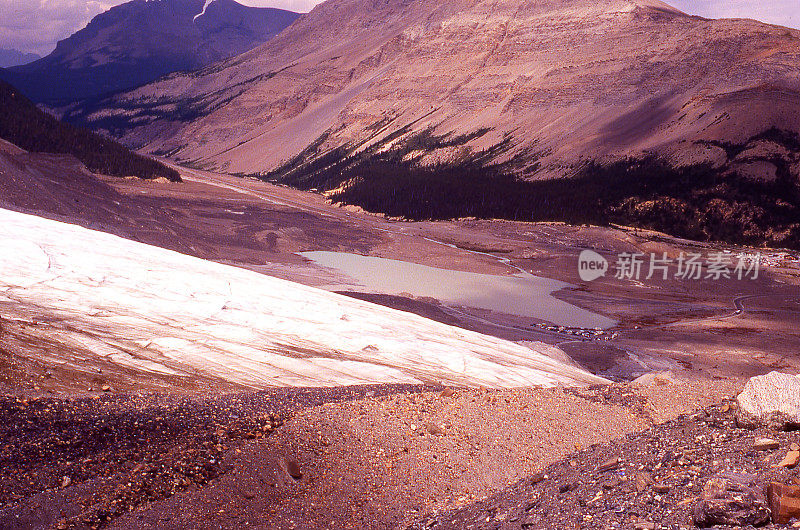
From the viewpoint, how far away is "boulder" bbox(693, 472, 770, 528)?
5.39 metres

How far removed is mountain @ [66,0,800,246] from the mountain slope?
75743 mm

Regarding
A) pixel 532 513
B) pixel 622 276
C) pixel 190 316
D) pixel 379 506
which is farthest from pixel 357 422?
pixel 622 276

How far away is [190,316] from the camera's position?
11984mm

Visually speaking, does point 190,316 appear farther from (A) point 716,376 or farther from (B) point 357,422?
(A) point 716,376

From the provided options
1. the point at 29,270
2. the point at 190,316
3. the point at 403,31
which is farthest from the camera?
the point at 403,31

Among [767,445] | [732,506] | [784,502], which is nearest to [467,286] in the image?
[767,445]

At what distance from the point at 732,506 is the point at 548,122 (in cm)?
12613

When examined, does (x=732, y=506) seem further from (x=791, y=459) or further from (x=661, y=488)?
(x=791, y=459)

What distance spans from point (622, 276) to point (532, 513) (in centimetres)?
5704

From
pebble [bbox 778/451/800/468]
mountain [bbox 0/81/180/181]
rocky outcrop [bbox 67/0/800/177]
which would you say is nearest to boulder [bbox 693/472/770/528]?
pebble [bbox 778/451/800/468]

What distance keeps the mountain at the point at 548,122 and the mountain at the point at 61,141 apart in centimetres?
3416

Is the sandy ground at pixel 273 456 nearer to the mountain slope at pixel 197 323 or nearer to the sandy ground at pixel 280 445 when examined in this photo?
the sandy ground at pixel 280 445
